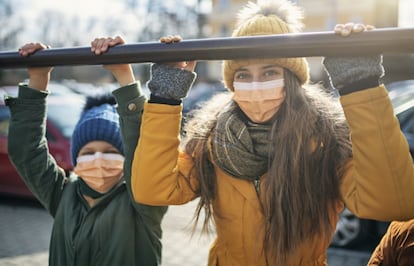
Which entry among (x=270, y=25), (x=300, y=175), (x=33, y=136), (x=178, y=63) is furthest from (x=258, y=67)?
(x=33, y=136)

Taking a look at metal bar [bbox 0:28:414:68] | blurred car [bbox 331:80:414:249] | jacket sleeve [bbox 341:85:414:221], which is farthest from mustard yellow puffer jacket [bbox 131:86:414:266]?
blurred car [bbox 331:80:414:249]

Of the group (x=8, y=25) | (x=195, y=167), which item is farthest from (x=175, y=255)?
(x=8, y=25)

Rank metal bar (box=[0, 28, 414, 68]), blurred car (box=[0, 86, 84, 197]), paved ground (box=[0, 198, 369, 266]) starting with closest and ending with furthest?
metal bar (box=[0, 28, 414, 68])
paved ground (box=[0, 198, 369, 266])
blurred car (box=[0, 86, 84, 197])

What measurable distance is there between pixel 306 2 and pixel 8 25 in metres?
20.3

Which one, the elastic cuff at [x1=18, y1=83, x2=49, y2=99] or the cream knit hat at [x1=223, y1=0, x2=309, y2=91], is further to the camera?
the elastic cuff at [x1=18, y1=83, x2=49, y2=99]

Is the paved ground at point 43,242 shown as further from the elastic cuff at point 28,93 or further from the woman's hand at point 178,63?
the woman's hand at point 178,63

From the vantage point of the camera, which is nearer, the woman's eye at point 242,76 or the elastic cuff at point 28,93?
the woman's eye at point 242,76

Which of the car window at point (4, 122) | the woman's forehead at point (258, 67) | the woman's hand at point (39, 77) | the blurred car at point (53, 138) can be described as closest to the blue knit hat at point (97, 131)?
the woman's hand at point (39, 77)

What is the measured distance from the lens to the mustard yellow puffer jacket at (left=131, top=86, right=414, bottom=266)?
162 centimetres

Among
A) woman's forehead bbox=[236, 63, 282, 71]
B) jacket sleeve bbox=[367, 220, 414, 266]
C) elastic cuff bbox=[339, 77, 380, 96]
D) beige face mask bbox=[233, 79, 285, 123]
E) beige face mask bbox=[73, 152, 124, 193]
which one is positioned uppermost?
woman's forehead bbox=[236, 63, 282, 71]

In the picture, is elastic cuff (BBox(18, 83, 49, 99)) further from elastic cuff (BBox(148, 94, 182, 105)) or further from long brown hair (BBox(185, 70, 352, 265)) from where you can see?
long brown hair (BBox(185, 70, 352, 265))

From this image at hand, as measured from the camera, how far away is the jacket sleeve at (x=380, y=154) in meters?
1.62

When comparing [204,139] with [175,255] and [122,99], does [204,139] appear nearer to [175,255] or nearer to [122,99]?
[122,99]

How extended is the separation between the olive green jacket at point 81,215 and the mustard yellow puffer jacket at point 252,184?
0.34 metres
